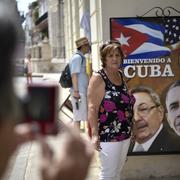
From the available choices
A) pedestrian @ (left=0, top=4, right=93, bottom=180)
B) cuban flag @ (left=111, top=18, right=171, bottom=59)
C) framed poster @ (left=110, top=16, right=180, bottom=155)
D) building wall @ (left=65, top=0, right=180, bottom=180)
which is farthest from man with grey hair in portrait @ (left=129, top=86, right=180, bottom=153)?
pedestrian @ (left=0, top=4, right=93, bottom=180)

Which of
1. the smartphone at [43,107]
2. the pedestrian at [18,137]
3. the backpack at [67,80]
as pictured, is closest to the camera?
the pedestrian at [18,137]

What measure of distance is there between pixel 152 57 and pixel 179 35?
0.36 metres

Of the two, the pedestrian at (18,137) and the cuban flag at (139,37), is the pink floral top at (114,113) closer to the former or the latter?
the cuban flag at (139,37)

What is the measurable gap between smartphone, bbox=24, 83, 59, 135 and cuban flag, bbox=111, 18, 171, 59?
13.6 feet

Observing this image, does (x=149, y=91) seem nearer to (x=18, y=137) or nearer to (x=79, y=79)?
(x=79, y=79)

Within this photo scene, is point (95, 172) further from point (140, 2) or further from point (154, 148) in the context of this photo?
point (140, 2)

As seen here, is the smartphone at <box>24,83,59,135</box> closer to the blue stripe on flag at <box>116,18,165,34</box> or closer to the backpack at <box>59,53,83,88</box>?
the blue stripe on flag at <box>116,18,165,34</box>

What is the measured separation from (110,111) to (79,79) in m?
3.30

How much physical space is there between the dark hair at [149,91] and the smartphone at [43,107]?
4180mm

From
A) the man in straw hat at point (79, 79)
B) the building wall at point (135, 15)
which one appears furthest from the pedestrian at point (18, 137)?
the man in straw hat at point (79, 79)

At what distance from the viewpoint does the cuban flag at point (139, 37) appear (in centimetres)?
529

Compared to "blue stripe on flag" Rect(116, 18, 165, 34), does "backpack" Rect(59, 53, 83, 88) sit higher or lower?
lower

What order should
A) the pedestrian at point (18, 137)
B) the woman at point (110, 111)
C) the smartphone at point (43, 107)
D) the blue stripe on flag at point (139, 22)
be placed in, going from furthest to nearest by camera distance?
the blue stripe on flag at point (139, 22) < the woman at point (110, 111) < the smartphone at point (43, 107) < the pedestrian at point (18, 137)

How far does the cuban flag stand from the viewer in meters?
5.29
